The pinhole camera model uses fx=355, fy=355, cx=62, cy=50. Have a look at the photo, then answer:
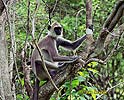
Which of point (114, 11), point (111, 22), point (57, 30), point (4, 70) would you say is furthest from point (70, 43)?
point (114, 11)

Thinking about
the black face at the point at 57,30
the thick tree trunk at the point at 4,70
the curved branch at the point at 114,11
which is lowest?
the thick tree trunk at the point at 4,70

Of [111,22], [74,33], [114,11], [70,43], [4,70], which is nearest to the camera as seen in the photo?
[114,11]

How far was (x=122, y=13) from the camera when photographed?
284 cm

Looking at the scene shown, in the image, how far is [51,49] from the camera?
5.21 m

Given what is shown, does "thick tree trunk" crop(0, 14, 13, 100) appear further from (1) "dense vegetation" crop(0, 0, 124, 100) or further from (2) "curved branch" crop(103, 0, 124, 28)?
(2) "curved branch" crop(103, 0, 124, 28)

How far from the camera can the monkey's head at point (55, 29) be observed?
17.0 ft

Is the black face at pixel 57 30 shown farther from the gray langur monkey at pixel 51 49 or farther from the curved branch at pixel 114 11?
the curved branch at pixel 114 11

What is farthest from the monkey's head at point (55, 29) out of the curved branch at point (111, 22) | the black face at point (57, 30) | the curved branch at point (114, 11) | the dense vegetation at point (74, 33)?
the curved branch at point (114, 11)

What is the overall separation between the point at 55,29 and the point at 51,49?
0.98ft

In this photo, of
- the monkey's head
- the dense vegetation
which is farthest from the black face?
the dense vegetation

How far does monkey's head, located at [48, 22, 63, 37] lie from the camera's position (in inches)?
204

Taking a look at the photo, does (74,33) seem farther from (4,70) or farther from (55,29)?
(4,70)

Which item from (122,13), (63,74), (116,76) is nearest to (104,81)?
(116,76)

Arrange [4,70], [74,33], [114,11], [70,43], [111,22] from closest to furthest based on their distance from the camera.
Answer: [114,11]
[111,22]
[4,70]
[70,43]
[74,33]
